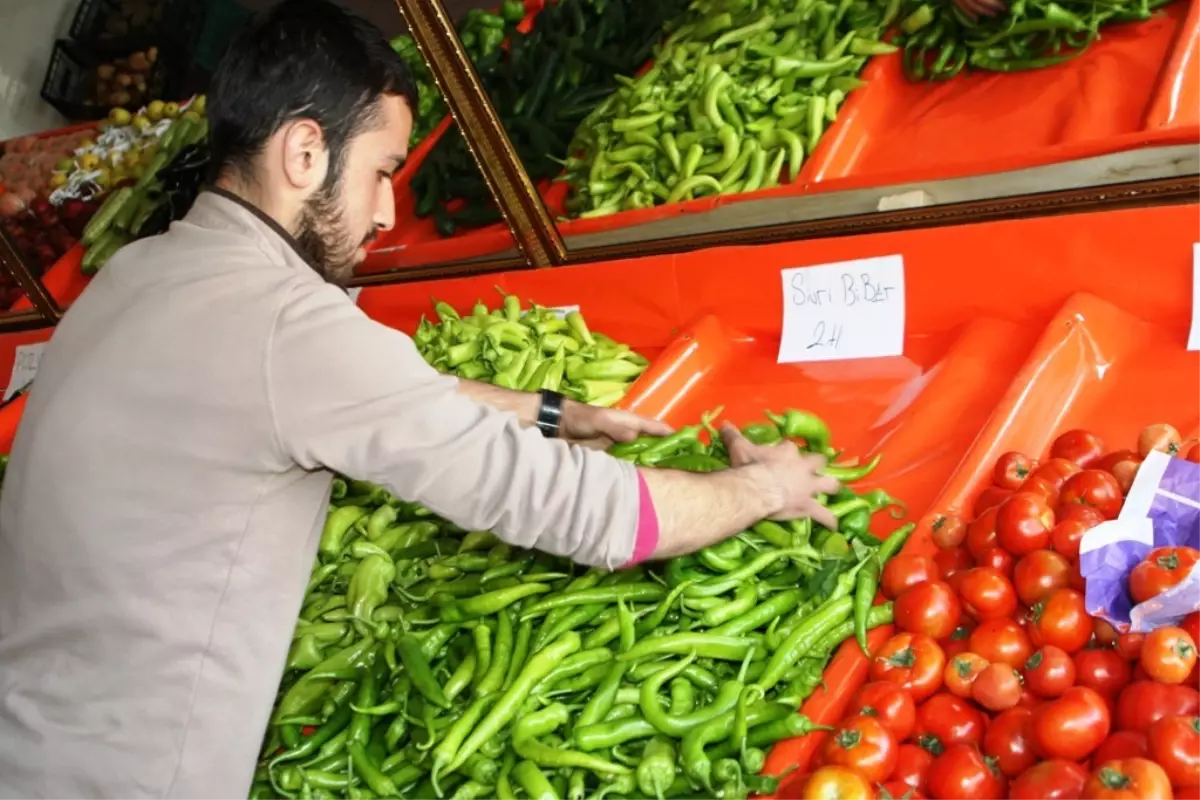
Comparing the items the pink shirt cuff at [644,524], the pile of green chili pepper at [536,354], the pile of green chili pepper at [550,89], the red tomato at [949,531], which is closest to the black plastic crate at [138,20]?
the pile of green chili pepper at [550,89]

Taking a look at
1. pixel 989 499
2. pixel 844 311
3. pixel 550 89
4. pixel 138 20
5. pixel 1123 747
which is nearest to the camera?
pixel 1123 747

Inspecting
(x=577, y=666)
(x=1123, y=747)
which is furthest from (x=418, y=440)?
(x=1123, y=747)

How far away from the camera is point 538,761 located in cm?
183

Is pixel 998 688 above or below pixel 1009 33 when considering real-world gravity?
below

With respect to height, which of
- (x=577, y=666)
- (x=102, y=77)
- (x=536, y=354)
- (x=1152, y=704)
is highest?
(x=1152, y=704)

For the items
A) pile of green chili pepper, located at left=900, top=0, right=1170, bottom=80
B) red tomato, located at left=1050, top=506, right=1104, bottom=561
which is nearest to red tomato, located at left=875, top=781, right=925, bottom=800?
red tomato, located at left=1050, top=506, right=1104, bottom=561

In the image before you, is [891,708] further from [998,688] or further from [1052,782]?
[1052,782]

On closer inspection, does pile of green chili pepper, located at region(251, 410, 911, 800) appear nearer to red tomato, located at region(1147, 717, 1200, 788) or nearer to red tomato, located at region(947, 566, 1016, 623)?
red tomato, located at region(947, 566, 1016, 623)

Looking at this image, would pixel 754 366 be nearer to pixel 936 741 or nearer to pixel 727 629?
pixel 727 629

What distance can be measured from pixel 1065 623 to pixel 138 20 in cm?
529

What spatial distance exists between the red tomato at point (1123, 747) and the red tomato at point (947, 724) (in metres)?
0.21

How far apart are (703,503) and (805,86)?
2131 mm

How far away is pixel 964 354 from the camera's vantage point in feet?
8.13

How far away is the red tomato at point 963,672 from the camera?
5.78 ft
